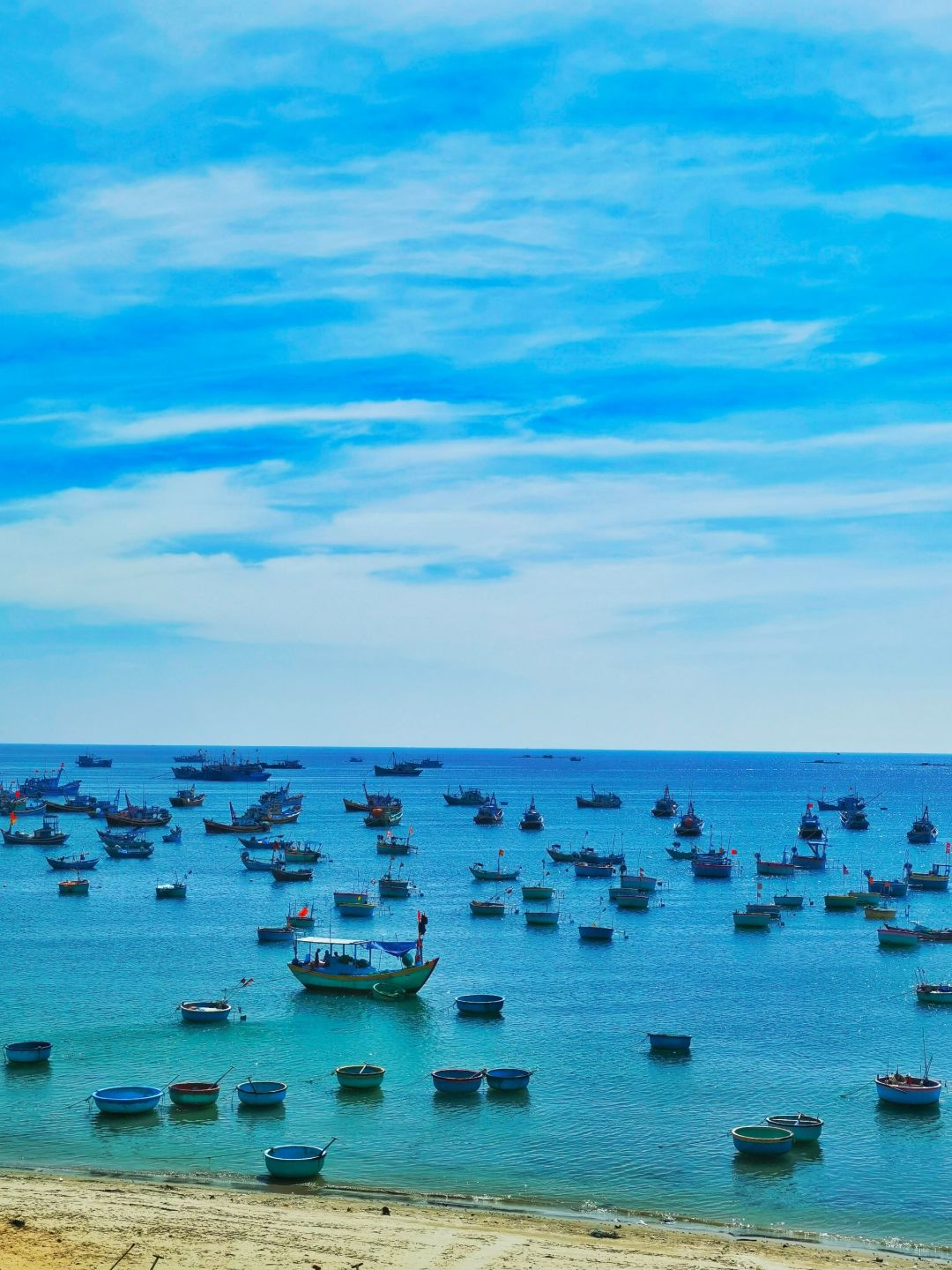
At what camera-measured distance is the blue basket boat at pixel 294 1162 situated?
3878 cm

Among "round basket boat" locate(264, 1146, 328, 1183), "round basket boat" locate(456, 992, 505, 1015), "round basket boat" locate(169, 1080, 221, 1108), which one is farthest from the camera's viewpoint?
"round basket boat" locate(456, 992, 505, 1015)

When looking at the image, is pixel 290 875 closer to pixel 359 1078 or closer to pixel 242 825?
pixel 242 825

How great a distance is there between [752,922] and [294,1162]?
60.7m

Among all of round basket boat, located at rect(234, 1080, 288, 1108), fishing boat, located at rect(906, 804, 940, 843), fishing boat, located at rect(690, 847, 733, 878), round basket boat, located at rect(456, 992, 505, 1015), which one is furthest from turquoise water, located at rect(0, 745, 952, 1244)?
fishing boat, located at rect(906, 804, 940, 843)

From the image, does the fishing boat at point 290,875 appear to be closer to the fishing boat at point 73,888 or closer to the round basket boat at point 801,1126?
the fishing boat at point 73,888

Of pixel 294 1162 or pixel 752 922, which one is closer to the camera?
pixel 294 1162

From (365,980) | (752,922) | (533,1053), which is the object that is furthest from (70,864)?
(533,1053)

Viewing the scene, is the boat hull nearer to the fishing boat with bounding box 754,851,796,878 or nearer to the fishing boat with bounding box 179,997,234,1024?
the fishing boat with bounding box 179,997,234,1024

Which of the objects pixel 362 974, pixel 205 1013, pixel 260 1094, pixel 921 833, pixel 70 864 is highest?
pixel 921 833

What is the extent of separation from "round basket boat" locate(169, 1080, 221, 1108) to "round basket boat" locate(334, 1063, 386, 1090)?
5122 mm

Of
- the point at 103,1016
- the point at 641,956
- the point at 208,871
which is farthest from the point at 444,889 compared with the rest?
the point at 103,1016

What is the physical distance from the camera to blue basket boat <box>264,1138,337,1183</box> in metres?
38.8

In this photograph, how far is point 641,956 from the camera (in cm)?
8162

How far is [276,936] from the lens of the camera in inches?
3292
